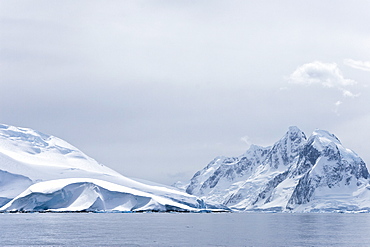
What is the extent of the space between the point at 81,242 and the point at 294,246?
121 feet

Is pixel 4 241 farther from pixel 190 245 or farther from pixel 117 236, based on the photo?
pixel 190 245

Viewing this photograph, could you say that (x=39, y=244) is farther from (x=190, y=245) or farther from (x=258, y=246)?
(x=258, y=246)

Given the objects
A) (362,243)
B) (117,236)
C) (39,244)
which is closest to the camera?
(39,244)

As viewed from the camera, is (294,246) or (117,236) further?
(117,236)

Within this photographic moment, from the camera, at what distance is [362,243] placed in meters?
99.9

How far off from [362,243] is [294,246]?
1636cm

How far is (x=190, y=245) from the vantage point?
92.0m

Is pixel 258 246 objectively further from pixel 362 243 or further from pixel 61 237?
pixel 61 237

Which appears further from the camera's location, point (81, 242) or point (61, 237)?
point (61, 237)

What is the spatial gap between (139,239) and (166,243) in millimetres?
8583

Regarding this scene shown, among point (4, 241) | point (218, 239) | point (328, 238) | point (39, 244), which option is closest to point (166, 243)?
point (218, 239)

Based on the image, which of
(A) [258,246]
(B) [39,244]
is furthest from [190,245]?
(B) [39,244]

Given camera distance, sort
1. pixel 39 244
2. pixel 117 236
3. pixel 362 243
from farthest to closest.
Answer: pixel 117 236, pixel 362 243, pixel 39 244

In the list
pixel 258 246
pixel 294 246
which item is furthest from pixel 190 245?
pixel 294 246
